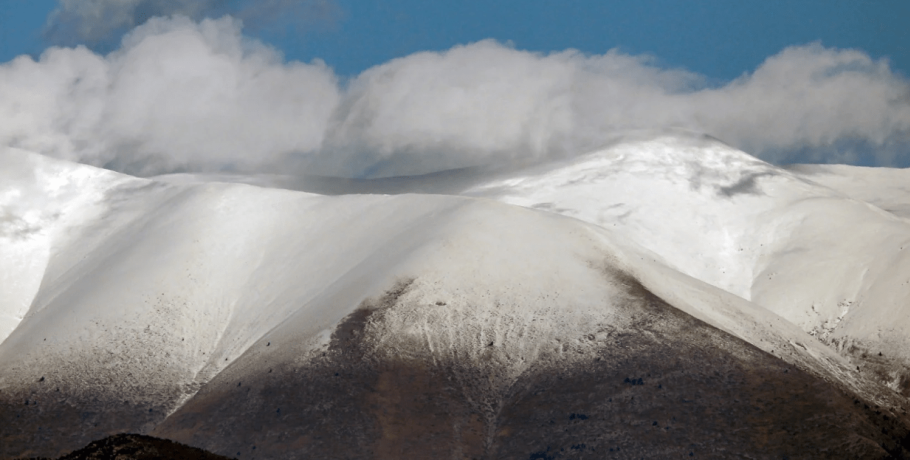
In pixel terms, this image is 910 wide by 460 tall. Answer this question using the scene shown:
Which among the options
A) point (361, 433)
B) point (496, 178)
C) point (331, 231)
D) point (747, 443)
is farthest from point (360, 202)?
point (747, 443)

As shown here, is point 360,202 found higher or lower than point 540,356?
higher

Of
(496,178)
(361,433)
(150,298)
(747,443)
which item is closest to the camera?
(747,443)

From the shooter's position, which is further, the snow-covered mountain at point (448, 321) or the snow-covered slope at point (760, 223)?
the snow-covered slope at point (760, 223)

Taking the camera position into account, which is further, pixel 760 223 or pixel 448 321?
pixel 760 223

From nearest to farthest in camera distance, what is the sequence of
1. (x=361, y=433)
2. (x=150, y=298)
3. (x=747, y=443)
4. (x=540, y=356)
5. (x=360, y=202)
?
1. (x=747, y=443)
2. (x=361, y=433)
3. (x=540, y=356)
4. (x=150, y=298)
5. (x=360, y=202)

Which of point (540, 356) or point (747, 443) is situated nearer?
point (747, 443)

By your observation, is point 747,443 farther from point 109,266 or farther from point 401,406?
point 109,266

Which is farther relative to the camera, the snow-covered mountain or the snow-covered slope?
the snow-covered slope

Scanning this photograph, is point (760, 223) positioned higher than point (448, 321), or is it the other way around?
point (448, 321)
